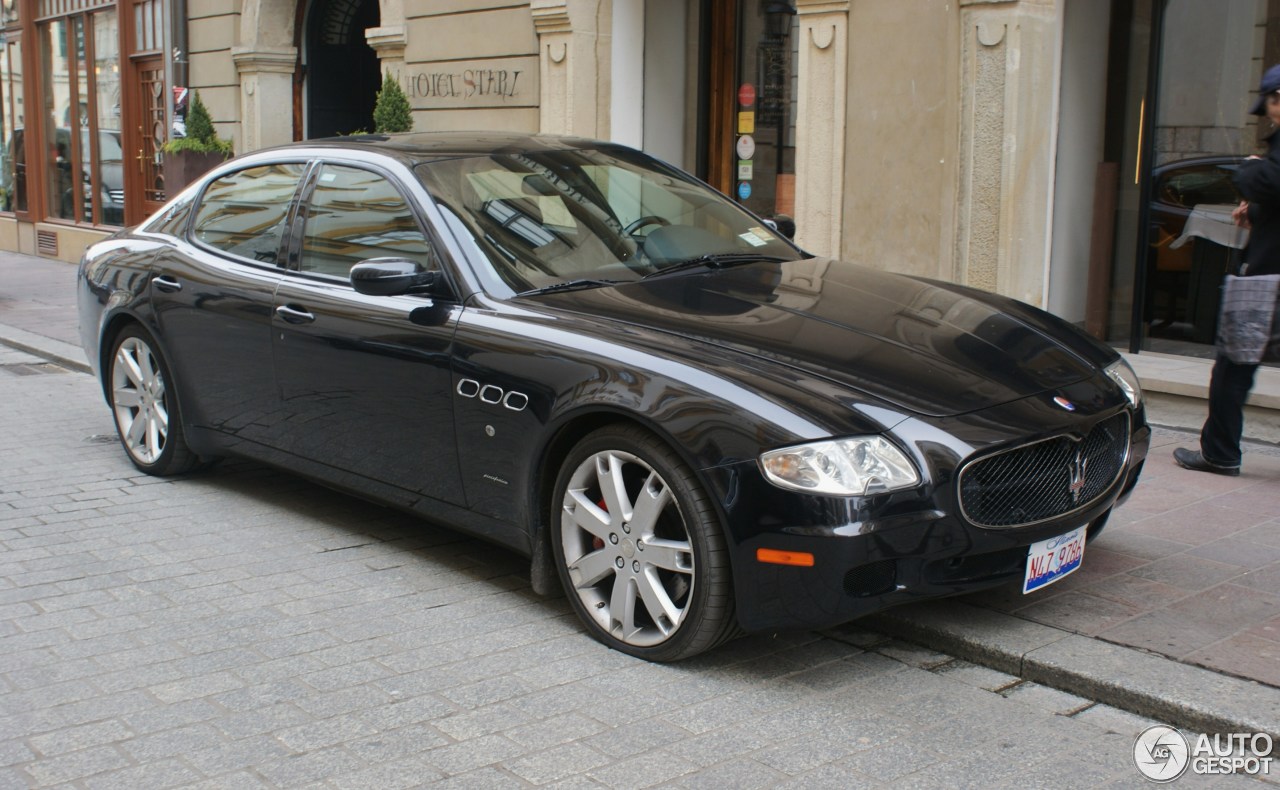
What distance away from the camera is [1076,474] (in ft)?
13.7

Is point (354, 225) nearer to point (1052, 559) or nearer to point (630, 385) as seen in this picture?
point (630, 385)

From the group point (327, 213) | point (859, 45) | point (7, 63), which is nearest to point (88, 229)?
point (7, 63)

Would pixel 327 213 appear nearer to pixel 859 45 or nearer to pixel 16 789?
pixel 16 789

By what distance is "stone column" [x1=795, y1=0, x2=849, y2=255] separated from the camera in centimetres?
930

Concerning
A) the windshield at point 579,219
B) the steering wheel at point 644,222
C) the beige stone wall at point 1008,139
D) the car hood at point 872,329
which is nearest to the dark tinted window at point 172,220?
the windshield at point 579,219

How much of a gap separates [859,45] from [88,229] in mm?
13566

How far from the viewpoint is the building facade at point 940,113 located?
8.38m

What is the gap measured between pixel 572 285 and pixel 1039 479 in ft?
5.74

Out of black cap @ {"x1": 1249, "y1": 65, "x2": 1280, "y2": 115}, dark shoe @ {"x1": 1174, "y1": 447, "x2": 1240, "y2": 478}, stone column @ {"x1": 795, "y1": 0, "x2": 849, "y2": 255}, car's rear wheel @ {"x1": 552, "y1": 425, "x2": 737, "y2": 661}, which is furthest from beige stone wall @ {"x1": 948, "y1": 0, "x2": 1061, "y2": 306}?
car's rear wheel @ {"x1": 552, "y1": 425, "x2": 737, "y2": 661}

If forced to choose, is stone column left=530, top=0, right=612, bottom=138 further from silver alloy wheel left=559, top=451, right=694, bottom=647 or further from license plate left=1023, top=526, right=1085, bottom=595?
license plate left=1023, top=526, right=1085, bottom=595

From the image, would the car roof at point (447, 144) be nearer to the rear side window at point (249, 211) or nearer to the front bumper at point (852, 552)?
the rear side window at point (249, 211)

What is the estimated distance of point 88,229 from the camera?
19141 millimetres

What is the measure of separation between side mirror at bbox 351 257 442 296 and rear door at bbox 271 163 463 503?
0.50 feet

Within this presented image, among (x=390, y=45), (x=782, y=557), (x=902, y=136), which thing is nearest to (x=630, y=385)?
(x=782, y=557)
